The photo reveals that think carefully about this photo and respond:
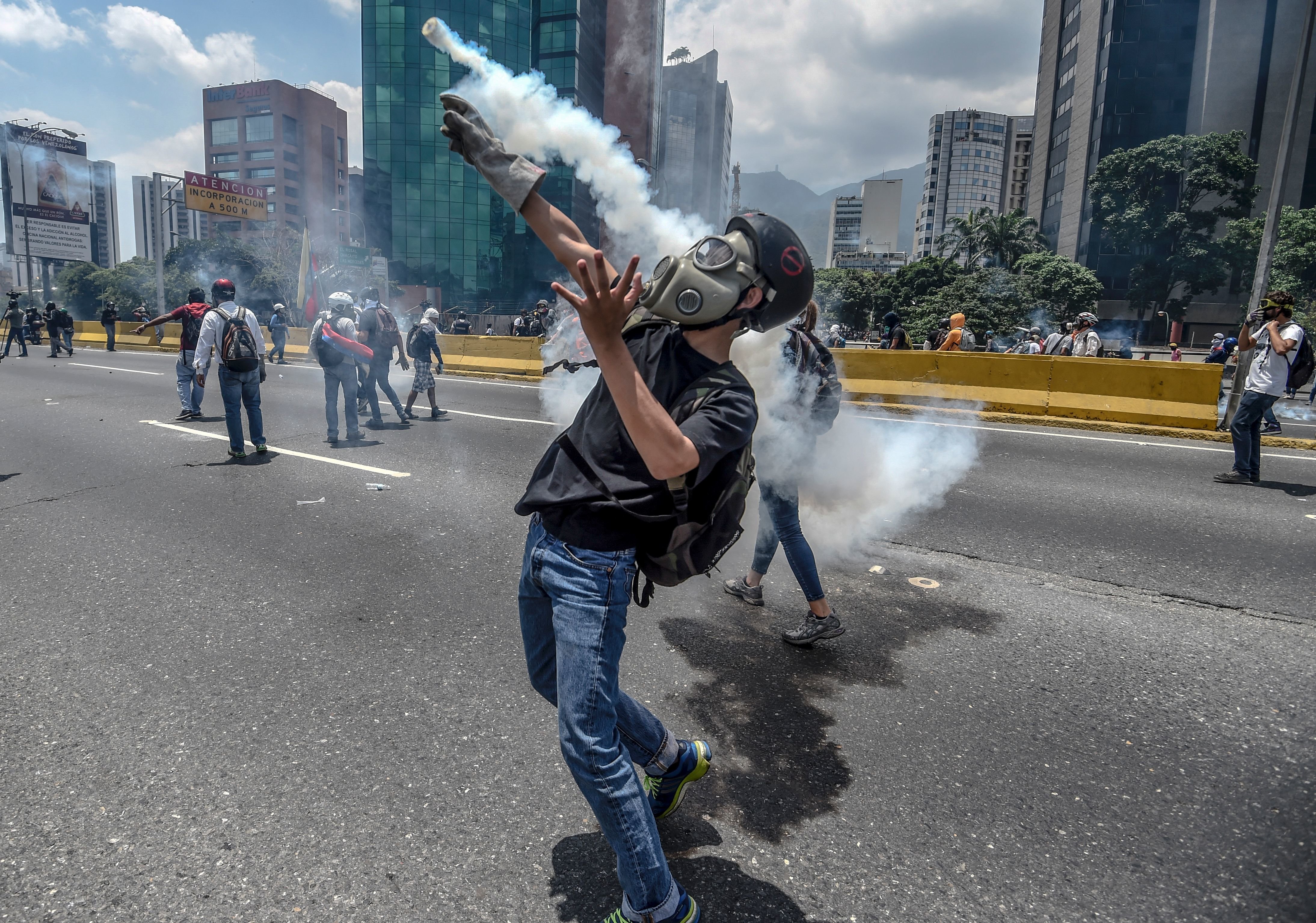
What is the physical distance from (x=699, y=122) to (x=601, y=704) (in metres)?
125

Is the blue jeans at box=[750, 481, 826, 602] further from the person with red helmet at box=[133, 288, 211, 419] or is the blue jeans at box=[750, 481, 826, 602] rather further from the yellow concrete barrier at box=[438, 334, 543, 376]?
the yellow concrete barrier at box=[438, 334, 543, 376]

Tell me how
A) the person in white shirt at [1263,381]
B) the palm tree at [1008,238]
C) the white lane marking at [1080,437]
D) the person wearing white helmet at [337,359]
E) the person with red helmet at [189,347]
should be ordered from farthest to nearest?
the palm tree at [1008,238] → the person with red helmet at [189,347] → the white lane marking at [1080,437] → the person wearing white helmet at [337,359] → the person in white shirt at [1263,381]

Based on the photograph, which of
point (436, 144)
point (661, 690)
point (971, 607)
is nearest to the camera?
point (661, 690)

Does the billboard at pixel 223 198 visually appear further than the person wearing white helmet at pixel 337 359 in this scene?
Yes

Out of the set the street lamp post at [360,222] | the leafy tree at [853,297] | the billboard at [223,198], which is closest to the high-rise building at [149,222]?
the street lamp post at [360,222]

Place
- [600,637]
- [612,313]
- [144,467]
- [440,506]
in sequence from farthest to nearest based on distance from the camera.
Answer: [144,467], [440,506], [600,637], [612,313]

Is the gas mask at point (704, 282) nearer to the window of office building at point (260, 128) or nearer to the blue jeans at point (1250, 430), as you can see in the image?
the blue jeans at point (1250, 430)

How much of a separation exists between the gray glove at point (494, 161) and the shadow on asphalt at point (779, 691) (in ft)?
6.44

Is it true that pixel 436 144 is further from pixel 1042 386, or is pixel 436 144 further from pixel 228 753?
pixel 228 753

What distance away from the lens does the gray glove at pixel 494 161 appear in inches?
66.6

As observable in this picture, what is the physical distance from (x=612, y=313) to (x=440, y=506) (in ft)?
16.2

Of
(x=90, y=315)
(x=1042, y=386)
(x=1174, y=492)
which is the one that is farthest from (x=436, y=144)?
(x=1174, y=492)

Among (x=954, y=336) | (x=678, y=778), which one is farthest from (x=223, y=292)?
(x=954, y=336)

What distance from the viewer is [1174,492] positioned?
679cm
